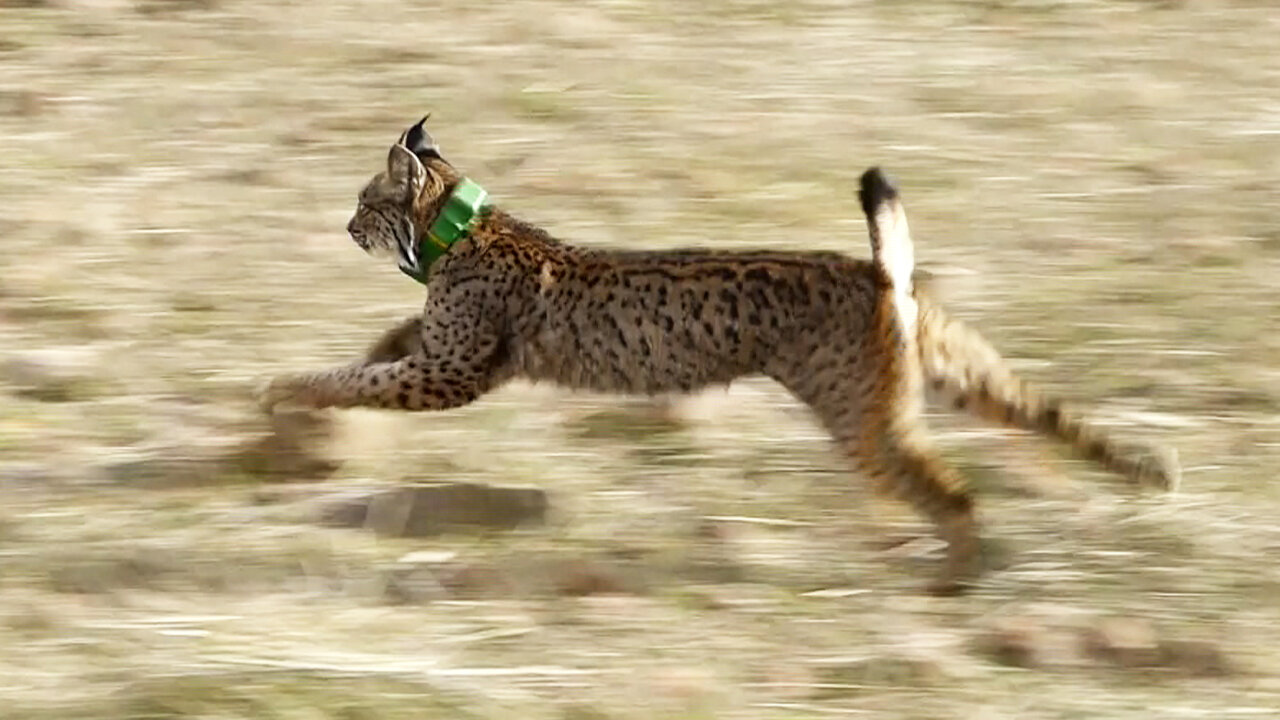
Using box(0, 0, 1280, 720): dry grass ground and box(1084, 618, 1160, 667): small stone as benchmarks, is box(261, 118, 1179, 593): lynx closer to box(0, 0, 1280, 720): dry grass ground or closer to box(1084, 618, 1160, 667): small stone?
box(0, 0, 1280, 720): dry grass ground

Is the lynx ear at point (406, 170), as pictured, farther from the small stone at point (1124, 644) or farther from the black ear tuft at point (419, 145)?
the small stone at point (1124, 644)

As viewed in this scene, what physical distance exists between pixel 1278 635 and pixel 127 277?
4.30 m

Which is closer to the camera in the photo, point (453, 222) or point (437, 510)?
point (437, 510)

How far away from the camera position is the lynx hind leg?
708 centimetres

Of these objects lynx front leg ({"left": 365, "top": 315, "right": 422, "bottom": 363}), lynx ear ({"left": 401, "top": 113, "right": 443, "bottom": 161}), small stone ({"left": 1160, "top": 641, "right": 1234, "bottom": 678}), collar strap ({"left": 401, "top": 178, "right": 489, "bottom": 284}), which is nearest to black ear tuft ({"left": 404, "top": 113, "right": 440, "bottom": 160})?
lynx ear ({"left": 401, "top": 113, "right": 443, "bottom": 161})

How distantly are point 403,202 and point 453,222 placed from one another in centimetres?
24

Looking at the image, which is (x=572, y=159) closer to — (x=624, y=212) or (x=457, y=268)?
(x=624, y=212)

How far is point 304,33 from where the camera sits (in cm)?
1179

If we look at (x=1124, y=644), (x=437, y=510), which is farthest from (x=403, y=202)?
(x=1124, y=644)

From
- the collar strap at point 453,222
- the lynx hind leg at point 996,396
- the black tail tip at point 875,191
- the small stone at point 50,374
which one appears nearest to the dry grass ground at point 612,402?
the small stone at point 50,374

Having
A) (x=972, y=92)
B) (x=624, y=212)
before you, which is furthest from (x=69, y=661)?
(x=972, y=92)

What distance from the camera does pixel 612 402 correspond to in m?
8.02

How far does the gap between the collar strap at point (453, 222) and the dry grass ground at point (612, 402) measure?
0.52 m

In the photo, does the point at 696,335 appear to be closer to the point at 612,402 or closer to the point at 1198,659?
the point at 612,402
